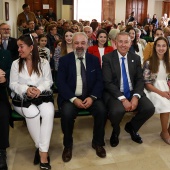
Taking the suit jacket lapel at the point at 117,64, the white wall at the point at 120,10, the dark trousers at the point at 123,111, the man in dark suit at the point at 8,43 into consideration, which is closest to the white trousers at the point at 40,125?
the dark trousers at the point at 123,111

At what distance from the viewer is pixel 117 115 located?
2.48m

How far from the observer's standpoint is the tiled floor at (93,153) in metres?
2.32

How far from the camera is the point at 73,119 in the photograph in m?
2.41

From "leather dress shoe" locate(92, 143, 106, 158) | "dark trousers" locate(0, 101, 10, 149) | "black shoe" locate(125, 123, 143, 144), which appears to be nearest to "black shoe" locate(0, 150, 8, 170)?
"dark trousers" locate(0, 101, 10, 149)

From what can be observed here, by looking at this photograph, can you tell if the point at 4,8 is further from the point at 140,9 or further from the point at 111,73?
the point at 140,9

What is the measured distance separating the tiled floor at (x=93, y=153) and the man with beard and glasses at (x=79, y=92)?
10cm

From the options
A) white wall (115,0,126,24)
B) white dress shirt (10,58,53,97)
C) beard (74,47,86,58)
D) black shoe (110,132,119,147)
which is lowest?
black shoe (110,132,119,147)

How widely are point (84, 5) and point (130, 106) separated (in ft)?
40.5

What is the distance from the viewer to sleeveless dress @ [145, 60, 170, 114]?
2.67 m

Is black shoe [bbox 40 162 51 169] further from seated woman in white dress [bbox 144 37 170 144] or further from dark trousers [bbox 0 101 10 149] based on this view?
seated woman in white dress [bbox 144 37 170 144]

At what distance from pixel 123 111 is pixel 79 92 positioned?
1.71 ft

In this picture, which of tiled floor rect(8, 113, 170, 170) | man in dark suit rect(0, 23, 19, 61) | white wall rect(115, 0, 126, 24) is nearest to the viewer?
tiled floor rect(8, 113, 170, 170)

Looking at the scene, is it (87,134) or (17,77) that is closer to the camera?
(17,77)

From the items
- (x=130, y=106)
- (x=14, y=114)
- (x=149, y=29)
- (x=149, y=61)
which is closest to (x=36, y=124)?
(x=14, y=114)
